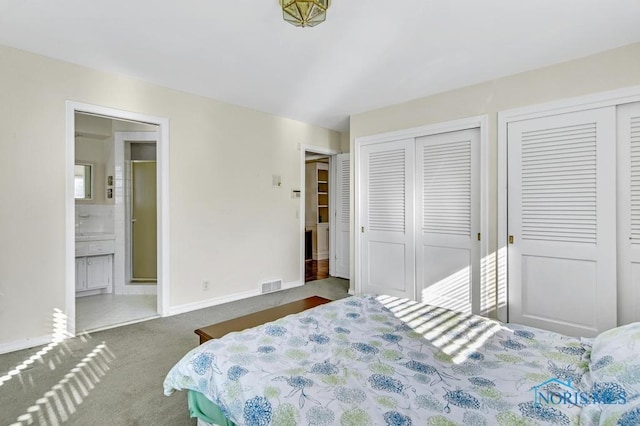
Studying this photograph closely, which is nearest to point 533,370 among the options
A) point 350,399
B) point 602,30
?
point 350,399

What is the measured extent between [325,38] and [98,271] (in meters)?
4.22

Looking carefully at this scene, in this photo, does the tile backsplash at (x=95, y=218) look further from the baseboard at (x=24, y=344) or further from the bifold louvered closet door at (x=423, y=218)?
the bifold louvered closet door at (x=423, y=218)

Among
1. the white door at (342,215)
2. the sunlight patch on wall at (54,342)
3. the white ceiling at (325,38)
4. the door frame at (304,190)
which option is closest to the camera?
the white ceiling at (325,38)

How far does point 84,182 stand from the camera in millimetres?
4543

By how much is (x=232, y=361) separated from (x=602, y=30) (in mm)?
3331

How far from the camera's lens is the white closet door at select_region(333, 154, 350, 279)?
17.4 feet

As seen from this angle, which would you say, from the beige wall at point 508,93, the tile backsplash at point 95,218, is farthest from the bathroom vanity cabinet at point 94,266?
the beige wall at point 508,93

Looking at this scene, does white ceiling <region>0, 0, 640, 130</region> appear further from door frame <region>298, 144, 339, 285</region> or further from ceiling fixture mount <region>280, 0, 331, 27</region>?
door frame <region>298, 144, 339, 285</region>

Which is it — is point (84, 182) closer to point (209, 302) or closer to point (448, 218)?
point (209, 302)

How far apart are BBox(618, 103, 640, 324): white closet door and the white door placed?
10.9 feet

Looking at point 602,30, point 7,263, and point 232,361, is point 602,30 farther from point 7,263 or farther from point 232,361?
point 7,263

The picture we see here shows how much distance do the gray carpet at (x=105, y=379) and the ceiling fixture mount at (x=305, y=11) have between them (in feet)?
7.91
